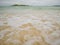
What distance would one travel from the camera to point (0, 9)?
9.33 ft

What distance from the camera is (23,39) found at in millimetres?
1521

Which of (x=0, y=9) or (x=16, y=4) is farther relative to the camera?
(x=16, y=4)

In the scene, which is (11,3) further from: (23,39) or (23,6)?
(23,39)

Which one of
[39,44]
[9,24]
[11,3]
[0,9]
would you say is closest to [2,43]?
[39,44]

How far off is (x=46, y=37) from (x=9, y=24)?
0.76 m

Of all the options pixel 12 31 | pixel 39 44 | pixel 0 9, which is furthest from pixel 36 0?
pixel 39 44

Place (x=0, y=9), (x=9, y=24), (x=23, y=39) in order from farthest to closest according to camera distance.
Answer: (x=0, y=9) < (x=9, y=24) < (x=23, y=39)

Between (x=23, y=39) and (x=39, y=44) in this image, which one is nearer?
(x=39, y=44)

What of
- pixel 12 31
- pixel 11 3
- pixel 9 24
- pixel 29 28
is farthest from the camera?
pixel 11 3

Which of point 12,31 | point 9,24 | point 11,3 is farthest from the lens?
point 11,3

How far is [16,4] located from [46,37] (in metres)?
1.83

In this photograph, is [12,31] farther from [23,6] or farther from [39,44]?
[23,6]

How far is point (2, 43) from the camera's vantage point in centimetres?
141

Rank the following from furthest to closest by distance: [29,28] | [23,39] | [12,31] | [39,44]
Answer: [29,28] → [12,31] → [23,39] → [39,44]
